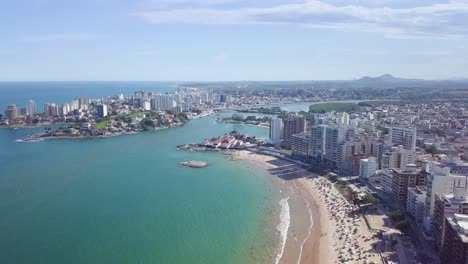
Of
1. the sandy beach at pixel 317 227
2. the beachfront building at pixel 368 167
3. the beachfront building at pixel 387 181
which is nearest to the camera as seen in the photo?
the sandy beach at pixel 317 227

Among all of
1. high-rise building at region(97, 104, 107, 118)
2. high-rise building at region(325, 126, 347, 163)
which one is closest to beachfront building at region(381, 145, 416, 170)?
high-rise building at region(325, 126, 347, 163)

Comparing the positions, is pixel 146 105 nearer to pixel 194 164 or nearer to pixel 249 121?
pixel 249 121

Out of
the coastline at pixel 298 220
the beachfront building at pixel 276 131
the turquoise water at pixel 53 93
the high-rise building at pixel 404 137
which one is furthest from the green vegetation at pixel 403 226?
the turquoise water at pixel 53 93

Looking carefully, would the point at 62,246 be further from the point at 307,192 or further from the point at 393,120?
the point at 393,120

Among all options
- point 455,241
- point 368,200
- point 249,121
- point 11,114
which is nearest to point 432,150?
point 368,200

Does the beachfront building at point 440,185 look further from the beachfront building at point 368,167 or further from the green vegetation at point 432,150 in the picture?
the green vegetation at point 432,150

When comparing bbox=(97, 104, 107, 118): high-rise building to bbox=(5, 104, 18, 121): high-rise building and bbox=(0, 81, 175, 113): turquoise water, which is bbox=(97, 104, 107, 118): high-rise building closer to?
bbox=(5, 104, 18, 121): high-rise building
